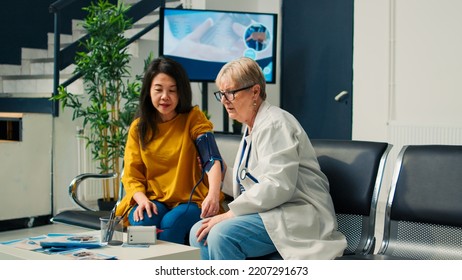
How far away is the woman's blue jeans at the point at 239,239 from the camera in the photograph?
2789 millimetres

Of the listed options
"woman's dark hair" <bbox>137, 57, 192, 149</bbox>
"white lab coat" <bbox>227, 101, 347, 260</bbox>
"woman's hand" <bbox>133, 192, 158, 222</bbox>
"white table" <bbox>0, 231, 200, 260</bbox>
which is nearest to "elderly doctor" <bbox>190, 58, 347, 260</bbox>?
"white lab coat" <bbox>227, 101, 347, 260</bbox>

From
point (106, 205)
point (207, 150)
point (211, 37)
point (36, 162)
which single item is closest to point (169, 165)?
point (207, 150)

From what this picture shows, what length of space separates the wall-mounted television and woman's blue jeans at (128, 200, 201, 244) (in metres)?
3.13

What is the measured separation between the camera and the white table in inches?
102

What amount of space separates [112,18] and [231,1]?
168 cm

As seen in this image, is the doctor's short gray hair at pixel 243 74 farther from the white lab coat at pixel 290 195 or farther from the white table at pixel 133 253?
the white table at pixel 133 253

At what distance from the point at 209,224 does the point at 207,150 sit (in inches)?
21.7

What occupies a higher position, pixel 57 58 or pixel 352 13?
pixel 352 13

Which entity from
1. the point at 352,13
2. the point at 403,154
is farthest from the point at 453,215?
the point at 352,13

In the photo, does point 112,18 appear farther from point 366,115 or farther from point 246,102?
point 246,102

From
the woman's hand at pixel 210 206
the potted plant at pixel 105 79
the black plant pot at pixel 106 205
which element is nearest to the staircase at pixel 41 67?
the potted plant at pixel 105 79

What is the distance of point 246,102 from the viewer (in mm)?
3055

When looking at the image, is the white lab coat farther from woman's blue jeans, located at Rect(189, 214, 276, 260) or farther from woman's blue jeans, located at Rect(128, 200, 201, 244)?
woman's blue jeans, located at Rect(128, 200, 201, 244)

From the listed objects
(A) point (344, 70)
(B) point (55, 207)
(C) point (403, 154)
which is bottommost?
(B) point (55, 207)
